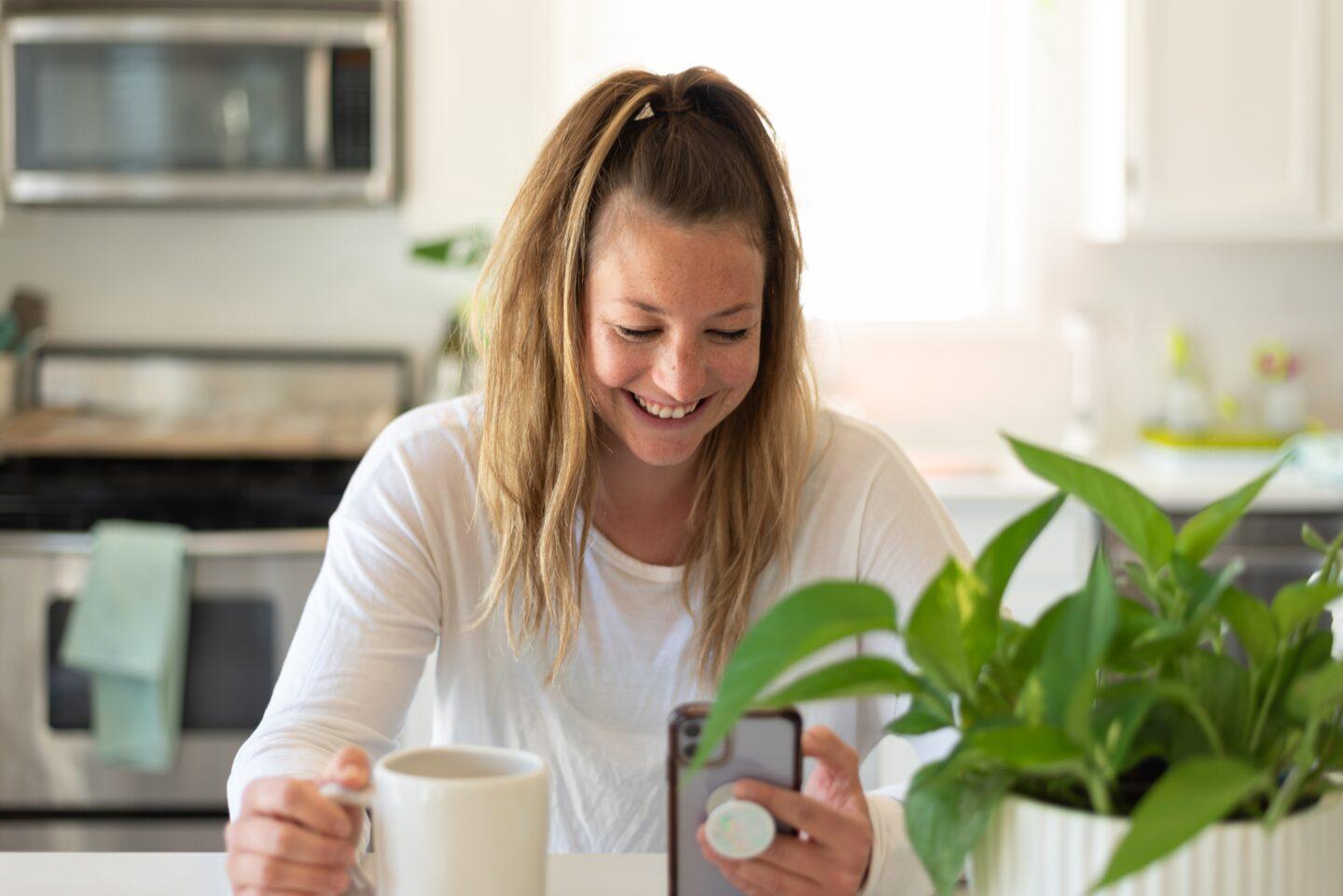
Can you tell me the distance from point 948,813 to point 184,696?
87.7 inches

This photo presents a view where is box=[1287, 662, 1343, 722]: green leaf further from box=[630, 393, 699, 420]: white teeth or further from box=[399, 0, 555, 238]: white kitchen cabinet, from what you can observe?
box=[399, 0, 555, 238]: white kitchen cabinet

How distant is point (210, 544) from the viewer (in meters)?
2.62

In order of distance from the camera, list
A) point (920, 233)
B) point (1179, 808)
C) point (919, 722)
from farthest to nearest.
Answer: point (920, 233)
point (919, 722)
point (1179, 808)

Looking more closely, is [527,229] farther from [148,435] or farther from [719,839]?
[148,435]

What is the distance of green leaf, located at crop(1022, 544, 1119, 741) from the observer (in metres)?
0.63

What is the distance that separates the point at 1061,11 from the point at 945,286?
0.63m

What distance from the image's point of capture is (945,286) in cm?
337

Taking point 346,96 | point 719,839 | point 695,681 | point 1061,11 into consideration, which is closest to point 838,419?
point 695,681

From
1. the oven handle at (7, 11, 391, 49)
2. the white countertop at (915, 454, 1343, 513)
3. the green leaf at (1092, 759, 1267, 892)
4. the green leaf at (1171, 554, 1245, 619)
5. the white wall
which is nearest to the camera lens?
the green leaf at (1092, 759, 1267, 892)

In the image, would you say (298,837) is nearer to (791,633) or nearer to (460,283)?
(791,633)

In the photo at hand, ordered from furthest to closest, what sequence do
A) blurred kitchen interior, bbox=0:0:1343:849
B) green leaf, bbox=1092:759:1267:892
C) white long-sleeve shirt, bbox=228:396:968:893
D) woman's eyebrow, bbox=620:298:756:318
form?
Result: blurred kitchen interior, bbox=0:0:1343:849
white long-sleeve shirt, bbox=228:396:968:893
woman's eyebrow, bbox=620:298:756:318
green leaf, bbox=1092:759:1267:892

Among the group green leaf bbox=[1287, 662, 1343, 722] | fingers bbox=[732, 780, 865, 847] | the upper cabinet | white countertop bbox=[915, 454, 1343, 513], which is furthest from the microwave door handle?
green leaf bbox=[1287, 662, 1343, 722]

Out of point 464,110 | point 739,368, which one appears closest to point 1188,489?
point 464,110

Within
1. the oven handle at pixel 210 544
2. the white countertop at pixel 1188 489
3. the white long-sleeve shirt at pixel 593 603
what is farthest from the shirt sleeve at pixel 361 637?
the white countertop at pixel 1188 489
